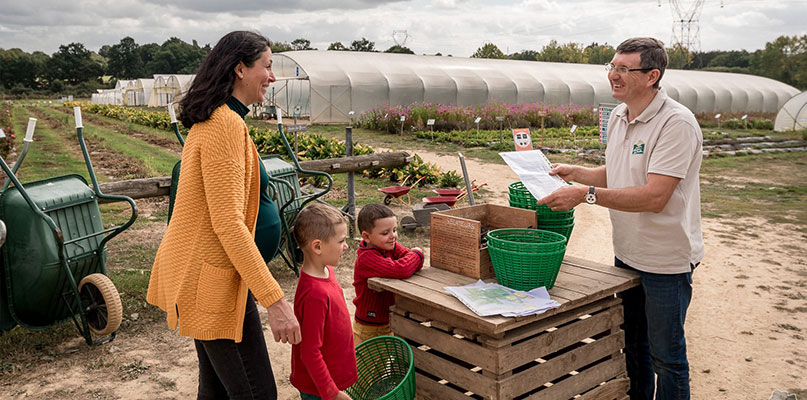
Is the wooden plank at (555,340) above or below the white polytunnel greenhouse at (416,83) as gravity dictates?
below

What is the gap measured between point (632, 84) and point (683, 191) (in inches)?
20.0

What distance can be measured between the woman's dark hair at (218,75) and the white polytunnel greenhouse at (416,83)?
19467 millimetres

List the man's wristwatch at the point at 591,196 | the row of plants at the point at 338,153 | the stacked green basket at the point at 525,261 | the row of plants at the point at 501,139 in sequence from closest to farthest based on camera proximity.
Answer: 1. the stacked green basket at the point at 525,261
2. the man's wristwatch at the point at 591,196
3. the row of plants at the point at 338,153
4. the row of plants at the point at 501,139

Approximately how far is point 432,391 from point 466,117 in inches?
681

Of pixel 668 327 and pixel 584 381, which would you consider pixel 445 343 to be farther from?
pixel 668 327

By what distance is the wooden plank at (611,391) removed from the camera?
2561 mm

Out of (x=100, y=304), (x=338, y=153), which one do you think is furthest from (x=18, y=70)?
(x=100, y=304)

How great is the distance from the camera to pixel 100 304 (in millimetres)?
3846

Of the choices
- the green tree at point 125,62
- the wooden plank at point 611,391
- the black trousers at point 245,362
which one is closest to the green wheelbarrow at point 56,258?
the black trousers at point 245,362

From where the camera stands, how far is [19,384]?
3285 mm

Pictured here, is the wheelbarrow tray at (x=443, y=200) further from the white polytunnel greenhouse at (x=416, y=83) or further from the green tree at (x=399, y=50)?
the green tree at (x=399, y=50)

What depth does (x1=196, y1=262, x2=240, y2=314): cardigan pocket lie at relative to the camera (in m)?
1.80

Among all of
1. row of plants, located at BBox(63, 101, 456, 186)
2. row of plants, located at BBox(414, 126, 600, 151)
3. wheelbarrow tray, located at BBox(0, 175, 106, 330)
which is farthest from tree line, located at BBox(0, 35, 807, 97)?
wheelbarrow tray, located at BBox(0, 175, 106, 330)

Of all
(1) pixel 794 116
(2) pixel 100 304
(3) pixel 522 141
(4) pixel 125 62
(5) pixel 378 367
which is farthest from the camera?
(4) pixel 125 62
